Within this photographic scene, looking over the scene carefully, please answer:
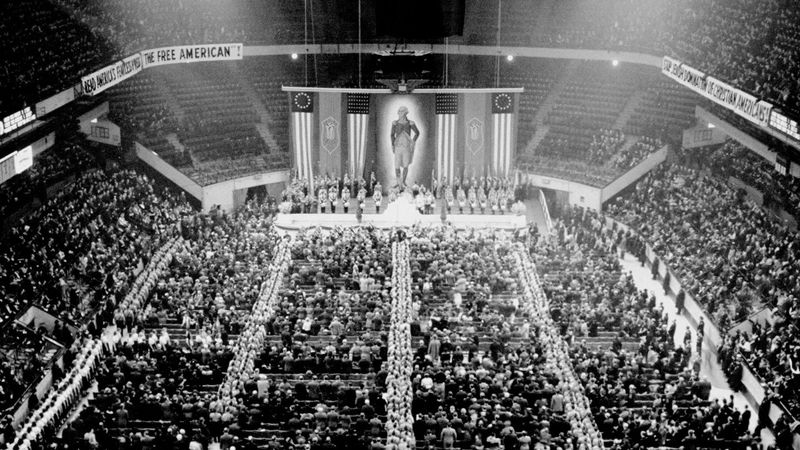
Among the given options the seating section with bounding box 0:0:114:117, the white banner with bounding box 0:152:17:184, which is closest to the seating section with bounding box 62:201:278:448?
the white banner with bounding box 0:152:17:184

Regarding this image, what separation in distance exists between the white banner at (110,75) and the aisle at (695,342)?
74.2 feet

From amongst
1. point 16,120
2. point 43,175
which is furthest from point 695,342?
point 43,175

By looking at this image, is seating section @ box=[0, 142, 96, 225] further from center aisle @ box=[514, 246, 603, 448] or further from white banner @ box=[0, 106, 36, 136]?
center aisle @ box=[514, 246, 603, 448]

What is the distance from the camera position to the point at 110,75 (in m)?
44.1

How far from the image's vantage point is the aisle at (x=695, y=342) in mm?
30786

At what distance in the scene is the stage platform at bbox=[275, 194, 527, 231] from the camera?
46.2 meters

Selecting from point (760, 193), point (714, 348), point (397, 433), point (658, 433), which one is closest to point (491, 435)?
point (397, 433)

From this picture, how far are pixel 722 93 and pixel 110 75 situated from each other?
25386mm

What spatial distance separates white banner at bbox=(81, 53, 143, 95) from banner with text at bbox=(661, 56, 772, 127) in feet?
81.7

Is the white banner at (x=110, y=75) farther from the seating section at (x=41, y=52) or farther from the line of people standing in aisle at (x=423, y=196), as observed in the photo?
the line of people standing in aisle at (x=423, y=196)

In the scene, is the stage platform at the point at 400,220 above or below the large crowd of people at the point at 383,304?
above

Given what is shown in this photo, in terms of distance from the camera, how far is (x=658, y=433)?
86.0 feet

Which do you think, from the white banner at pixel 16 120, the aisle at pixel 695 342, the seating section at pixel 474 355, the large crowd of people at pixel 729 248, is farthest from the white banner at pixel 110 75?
the large crowd of people at pixel 729 248

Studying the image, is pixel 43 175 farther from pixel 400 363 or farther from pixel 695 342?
pixel 695 342
